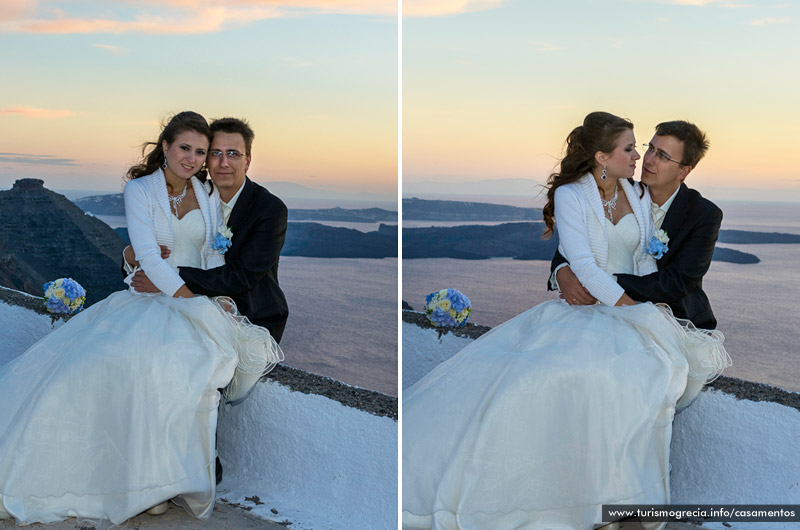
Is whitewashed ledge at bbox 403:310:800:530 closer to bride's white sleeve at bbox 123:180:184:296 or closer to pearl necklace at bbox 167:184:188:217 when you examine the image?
bride's white sleeve at bbox 123:180:184:296

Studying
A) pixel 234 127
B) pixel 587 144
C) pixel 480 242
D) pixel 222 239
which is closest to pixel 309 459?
pixel 222 239

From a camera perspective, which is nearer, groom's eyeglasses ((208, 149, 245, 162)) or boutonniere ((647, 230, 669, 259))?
boutonniere ((647, 230, 669, 259))

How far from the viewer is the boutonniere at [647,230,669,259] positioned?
3.40m

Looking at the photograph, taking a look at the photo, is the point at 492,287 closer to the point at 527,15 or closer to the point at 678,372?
the point at 527,15

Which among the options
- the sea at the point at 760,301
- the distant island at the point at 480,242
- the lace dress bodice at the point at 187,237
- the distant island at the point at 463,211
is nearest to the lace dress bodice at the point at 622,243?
the sea at the point at 760,301

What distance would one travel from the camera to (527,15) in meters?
5.38

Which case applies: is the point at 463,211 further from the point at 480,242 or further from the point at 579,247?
the point at 579,247

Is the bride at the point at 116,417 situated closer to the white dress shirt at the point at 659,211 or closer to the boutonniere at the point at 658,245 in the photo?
the boutonniere at the point at 658,245

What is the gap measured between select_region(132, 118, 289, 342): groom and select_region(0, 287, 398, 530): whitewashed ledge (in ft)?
1.12

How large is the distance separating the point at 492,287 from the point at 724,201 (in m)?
1.92

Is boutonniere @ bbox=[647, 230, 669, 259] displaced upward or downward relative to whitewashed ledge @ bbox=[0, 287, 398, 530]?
upward

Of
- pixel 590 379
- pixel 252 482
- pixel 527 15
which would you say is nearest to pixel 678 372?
pixel 590 379

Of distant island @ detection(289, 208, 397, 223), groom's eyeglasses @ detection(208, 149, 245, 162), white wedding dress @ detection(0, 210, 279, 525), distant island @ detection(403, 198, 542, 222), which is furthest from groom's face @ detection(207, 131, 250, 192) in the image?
distant island @ detection(403, 198, 542, 222)

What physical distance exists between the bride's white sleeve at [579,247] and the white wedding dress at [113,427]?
1.45 metres
